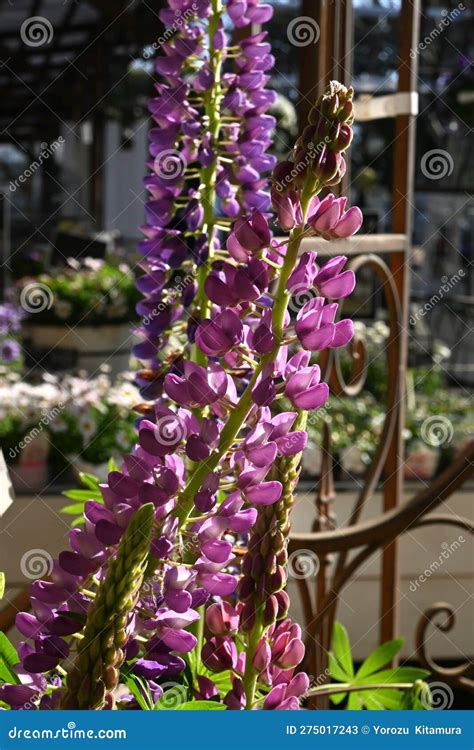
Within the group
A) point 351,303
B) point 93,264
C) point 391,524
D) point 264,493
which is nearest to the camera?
point 264,493

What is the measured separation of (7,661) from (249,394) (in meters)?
0.15

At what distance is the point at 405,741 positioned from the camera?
348mm

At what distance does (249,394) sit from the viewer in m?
0.42

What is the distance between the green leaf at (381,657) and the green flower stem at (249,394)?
1.14ft

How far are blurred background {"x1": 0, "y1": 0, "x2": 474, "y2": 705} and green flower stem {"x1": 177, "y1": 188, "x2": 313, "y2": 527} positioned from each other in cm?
17

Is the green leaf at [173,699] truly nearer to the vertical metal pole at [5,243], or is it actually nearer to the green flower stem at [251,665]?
the green flower stem at [251,665]

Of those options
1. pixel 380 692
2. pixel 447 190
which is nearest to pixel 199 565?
pixel 380 692

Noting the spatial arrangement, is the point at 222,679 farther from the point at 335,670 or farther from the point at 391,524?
the point at 391,524

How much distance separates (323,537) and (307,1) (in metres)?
0.52

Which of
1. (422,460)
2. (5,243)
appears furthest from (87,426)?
(5,243)

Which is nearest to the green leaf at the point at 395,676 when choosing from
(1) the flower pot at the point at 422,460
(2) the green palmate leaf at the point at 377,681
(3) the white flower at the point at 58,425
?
(2) the green palmate leaf at the point at 377,681

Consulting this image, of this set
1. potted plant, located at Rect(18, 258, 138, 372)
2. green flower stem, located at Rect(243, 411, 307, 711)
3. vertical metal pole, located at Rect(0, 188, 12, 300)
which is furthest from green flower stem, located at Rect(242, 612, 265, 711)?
vertical metal pole, located at Rect(0, 188, 12, 300)

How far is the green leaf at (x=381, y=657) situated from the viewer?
74 cm

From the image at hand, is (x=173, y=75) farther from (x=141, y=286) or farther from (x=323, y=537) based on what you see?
(x=323, y=537)
